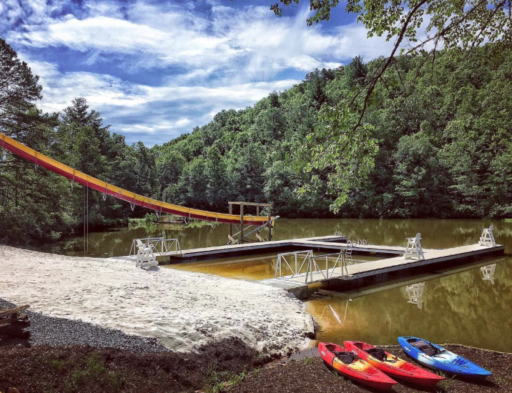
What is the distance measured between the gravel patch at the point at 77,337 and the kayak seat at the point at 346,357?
9.00 feet

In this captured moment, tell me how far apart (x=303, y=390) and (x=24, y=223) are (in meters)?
21.2

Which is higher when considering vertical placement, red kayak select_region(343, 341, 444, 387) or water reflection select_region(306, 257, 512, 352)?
red kayak select_region(343, 341, 444, 387)

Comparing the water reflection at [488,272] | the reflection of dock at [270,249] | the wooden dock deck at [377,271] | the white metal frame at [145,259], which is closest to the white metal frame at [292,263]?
the wooden dock deck at [377,271]

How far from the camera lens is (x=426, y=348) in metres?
7.04

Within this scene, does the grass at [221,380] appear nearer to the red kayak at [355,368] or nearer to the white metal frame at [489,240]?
the red kayak at [355,368]

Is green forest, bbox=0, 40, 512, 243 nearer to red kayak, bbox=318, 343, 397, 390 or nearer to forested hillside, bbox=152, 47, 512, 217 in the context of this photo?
forested hillside, bbox=152, 47, 512, 217

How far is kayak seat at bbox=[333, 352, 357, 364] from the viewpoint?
6395mm

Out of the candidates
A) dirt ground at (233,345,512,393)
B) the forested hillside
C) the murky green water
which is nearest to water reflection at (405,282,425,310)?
the murky green water

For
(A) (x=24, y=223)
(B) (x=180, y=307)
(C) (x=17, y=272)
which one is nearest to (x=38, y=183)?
(A) (x=24, y=223)

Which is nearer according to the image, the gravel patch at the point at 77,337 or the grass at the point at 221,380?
the grass at the point at 221,380

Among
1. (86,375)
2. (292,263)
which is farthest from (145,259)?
(86,375)

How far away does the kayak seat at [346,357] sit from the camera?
6.39 metres

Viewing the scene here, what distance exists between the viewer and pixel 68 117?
145ft

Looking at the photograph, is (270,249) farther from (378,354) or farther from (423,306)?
(378,354)
